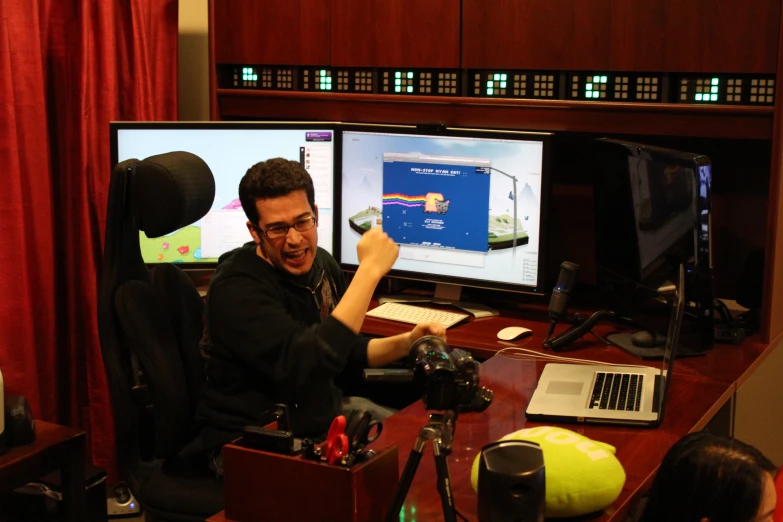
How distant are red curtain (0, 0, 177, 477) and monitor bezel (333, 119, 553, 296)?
76cm

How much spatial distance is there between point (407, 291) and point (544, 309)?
443 mm

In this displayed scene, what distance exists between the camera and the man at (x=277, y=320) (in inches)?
74.4

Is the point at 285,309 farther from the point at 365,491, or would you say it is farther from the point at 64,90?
the point at 64,90

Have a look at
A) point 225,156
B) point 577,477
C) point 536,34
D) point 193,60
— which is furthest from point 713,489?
point 193,60

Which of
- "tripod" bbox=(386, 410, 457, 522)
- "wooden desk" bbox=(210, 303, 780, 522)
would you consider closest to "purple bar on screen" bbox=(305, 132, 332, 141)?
"wooden desk" bbox=(210, 303, 780, 522)

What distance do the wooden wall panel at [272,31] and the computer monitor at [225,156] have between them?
301 mm

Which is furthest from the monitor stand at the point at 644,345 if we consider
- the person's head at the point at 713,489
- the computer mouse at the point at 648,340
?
the person's head at the point at 713,489

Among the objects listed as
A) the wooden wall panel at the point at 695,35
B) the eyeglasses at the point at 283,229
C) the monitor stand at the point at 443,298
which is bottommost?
the monitor stand at the point at 443,298

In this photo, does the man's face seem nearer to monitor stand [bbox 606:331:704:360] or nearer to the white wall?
monitor stand [bbox 606:331:704:360]

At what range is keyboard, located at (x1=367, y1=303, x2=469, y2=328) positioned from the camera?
2.65 meters

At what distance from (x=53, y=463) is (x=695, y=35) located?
193 centimetres

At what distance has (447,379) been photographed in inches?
54.9

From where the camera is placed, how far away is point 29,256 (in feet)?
9.41

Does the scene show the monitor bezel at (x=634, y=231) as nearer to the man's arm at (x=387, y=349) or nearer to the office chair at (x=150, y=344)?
the man's arm at (x=387, y=349)
